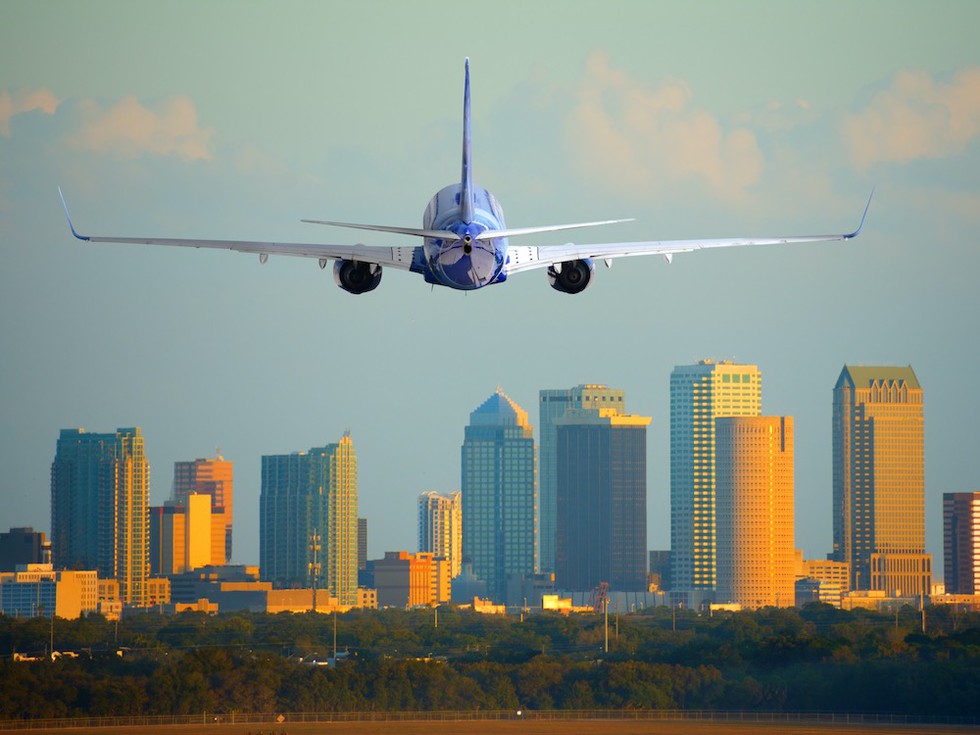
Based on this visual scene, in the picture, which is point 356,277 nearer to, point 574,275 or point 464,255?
point 464,255

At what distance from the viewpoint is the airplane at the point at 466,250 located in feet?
298

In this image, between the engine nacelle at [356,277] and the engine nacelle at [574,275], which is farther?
the engine nacelle at [574,275]

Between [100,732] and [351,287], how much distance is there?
109 m

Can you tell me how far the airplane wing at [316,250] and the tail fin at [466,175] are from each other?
9.52ft

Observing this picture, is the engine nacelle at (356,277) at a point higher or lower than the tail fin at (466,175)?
lower

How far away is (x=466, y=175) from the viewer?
3814 inches

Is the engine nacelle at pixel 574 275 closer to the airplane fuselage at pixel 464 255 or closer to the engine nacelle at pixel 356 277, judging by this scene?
the airplane fuselage at pixel 464 255

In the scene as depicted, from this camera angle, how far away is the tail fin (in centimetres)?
9306

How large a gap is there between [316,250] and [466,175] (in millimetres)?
8730

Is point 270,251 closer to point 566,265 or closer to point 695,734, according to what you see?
point 566,265

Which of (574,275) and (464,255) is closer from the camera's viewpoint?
(464,255)

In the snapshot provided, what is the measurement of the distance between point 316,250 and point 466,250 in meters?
6.74

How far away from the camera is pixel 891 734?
198500 mm

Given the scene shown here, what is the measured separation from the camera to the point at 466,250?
90.7m
